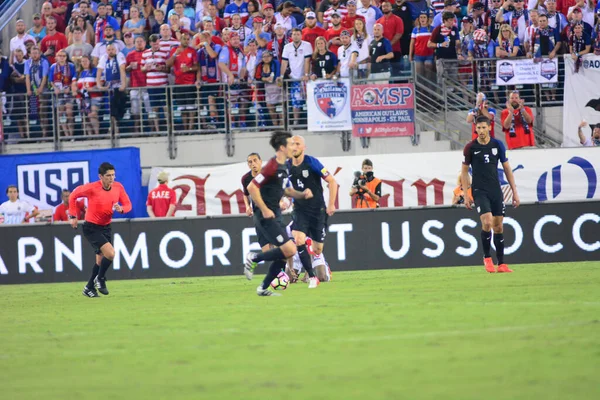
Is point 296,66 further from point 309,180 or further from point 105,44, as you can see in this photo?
point 309,180

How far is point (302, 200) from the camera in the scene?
1510 centimetres

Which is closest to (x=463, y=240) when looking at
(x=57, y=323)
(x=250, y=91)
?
(x=250, y=91)

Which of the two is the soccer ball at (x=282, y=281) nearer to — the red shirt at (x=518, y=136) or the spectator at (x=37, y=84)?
the red shirt at (x=518, y=136)

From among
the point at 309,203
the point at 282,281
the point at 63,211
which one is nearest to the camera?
the point at 282,281

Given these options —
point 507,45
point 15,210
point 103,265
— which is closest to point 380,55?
point 507,45

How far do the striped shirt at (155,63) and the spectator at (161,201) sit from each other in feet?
9.59

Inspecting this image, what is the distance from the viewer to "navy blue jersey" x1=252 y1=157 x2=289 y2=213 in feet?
41.8

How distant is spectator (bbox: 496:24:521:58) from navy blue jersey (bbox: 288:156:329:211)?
28.3ft

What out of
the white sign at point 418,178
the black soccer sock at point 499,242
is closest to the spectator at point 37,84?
the white sign at point 418,178

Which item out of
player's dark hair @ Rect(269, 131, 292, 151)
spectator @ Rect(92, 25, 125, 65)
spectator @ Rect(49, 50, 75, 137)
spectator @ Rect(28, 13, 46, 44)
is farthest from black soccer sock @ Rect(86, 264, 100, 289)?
spectator @ Rect(28, 13, 46, 44)

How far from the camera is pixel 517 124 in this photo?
22.2 metres

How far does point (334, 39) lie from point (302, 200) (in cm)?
937

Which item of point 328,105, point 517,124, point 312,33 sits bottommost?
point 517,124

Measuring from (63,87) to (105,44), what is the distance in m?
1.52
